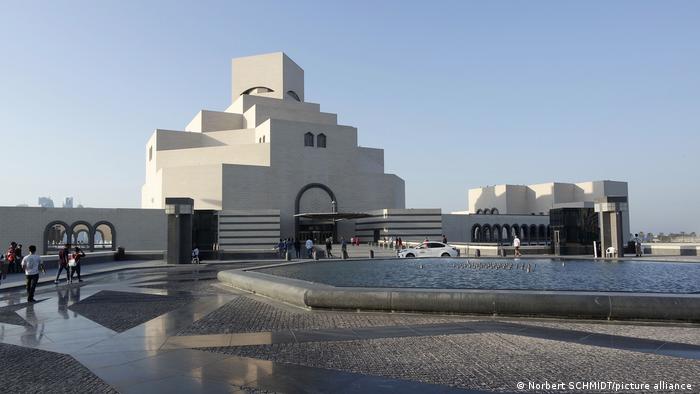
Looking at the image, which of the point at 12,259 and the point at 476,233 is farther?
the point at 476,233

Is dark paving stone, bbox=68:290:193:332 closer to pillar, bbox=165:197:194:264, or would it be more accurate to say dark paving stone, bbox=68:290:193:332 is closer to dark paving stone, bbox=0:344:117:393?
dark paving stone, bbox=0:344:117:393

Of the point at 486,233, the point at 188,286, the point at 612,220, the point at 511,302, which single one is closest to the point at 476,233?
the point at 486,233

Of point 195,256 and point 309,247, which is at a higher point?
point 309,247

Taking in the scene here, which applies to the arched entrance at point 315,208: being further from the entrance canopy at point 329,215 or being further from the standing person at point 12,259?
the standing person at point 12,259

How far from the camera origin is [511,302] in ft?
32.6

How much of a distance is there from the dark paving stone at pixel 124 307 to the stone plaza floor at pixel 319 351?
0.26 ft

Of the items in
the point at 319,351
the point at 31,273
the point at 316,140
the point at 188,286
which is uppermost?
the point at 316,140

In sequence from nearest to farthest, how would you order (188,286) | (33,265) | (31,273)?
(31,273) → (33,265) → (188,286)

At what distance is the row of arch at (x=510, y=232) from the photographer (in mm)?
64188

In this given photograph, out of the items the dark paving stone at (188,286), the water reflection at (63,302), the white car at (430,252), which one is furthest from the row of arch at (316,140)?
the water reflection at (63,302)

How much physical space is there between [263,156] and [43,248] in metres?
22.6

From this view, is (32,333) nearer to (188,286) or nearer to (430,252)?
(188,286)

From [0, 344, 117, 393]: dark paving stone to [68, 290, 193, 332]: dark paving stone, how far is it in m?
1.91

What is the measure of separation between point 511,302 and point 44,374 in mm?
8007
